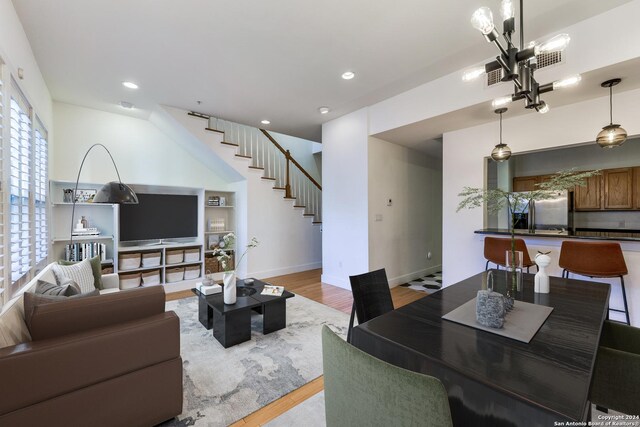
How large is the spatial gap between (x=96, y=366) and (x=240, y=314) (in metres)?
1.37

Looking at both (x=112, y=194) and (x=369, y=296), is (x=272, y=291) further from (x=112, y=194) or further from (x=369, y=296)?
(x=112, y=194)

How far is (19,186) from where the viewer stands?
226 centimetres

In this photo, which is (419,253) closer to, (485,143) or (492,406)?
(485,143)

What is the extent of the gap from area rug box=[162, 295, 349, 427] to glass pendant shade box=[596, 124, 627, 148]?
3.22 metres

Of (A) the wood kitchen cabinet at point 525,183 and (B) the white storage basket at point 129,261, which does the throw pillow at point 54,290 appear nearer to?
(B) the white storage basket at point 129,261

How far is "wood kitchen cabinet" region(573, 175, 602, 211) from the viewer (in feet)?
16.9

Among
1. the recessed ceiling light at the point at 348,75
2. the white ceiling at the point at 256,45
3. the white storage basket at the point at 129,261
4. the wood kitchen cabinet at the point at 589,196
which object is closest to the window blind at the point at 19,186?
the white ceiling at the point at 256,45

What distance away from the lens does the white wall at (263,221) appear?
4832 millimetres

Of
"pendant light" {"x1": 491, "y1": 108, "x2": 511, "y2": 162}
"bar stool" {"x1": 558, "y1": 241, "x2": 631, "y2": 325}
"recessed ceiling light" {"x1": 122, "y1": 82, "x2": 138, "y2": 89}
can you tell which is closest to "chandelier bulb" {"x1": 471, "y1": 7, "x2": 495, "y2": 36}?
"pendant light" {"x1": 491, "y1": 108, "x2": 511, "y2": 162}

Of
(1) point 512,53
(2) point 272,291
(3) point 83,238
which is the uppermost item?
(1) point 512,53

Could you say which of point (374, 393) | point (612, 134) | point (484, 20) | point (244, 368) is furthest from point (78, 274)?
point (612, 134)

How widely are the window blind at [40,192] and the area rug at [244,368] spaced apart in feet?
5.92

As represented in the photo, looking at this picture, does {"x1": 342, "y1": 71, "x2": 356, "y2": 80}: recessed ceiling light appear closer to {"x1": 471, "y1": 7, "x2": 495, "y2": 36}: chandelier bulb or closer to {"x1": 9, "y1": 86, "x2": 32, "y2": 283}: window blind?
{"x1": 471, "y1": 7, "x2": 495, "y2": 36}: chandelier bulb

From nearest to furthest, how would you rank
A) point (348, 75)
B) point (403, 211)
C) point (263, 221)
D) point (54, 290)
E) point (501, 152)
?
point (54, 290) < point (348, 75) < point (501, 152) < point (403, 211) < point (263, 221)
